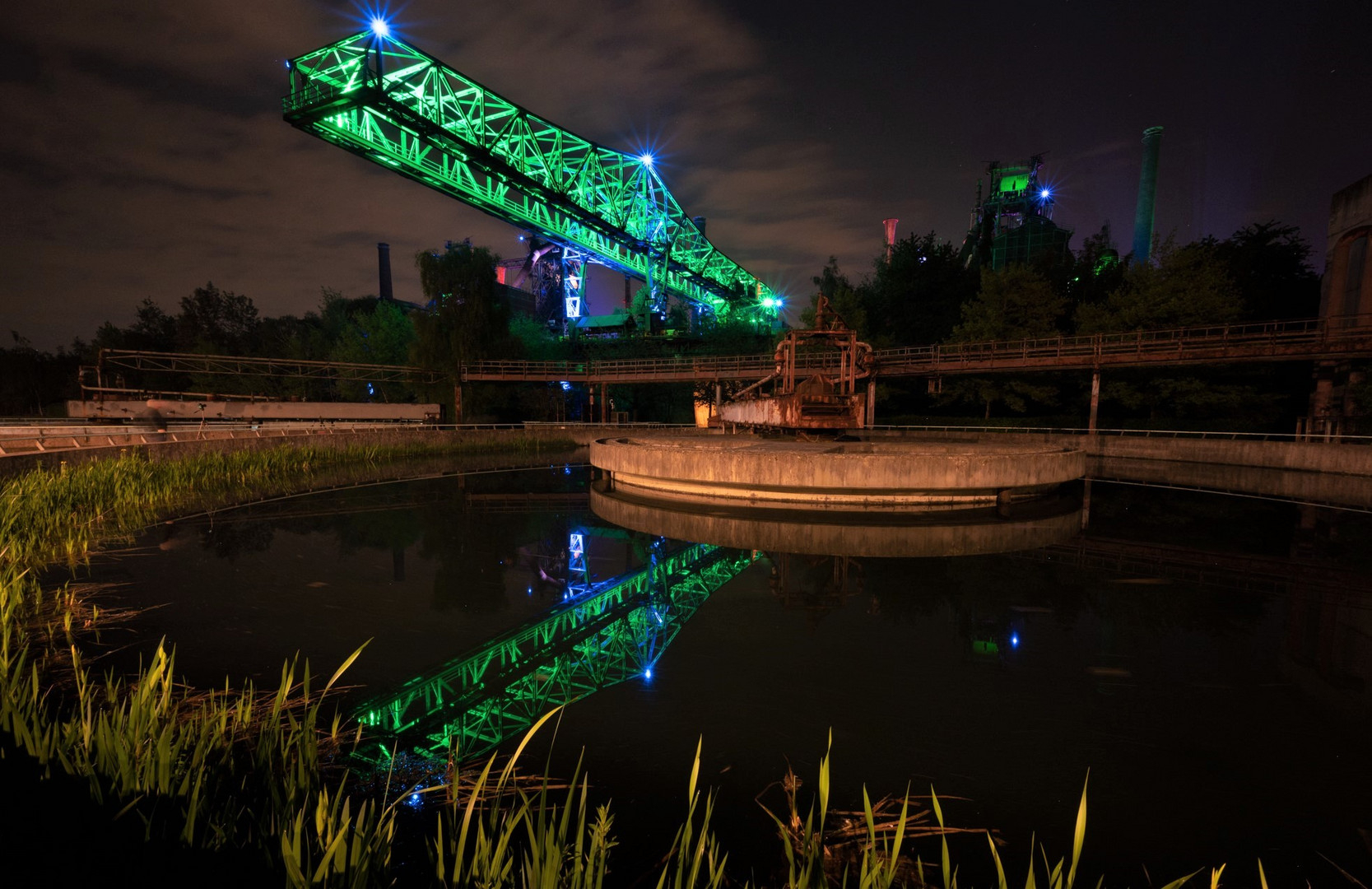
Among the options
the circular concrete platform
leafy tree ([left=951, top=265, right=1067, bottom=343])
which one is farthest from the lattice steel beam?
leafy tree ([left=951, top=265, right=1067, bottom=343])

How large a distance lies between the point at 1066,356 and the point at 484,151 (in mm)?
41009

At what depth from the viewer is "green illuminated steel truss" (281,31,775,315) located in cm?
3675

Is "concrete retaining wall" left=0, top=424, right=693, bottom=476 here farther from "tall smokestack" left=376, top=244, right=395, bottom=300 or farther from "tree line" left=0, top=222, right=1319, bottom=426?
"tall smokestack" left=376, top=244, right=395, bottom=300

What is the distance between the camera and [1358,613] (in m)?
5.51

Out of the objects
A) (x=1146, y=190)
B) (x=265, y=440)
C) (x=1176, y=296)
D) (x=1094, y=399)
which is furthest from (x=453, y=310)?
(x=1146, y=190)

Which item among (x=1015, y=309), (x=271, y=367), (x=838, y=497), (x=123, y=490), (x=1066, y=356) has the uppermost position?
(x=1015, y=309)

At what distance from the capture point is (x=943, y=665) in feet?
14.1

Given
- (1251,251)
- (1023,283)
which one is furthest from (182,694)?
(1251,251)

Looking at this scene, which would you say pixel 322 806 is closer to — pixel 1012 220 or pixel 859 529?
pixel 859 529

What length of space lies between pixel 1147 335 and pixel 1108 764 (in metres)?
31.1

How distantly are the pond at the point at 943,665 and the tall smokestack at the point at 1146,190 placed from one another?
104608mm

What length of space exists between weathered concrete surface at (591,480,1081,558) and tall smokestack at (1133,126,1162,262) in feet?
341

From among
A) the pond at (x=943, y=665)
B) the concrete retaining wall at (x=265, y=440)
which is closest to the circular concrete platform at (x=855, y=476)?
the pond at (x=943, y=665)

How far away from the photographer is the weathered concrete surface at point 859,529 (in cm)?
788
